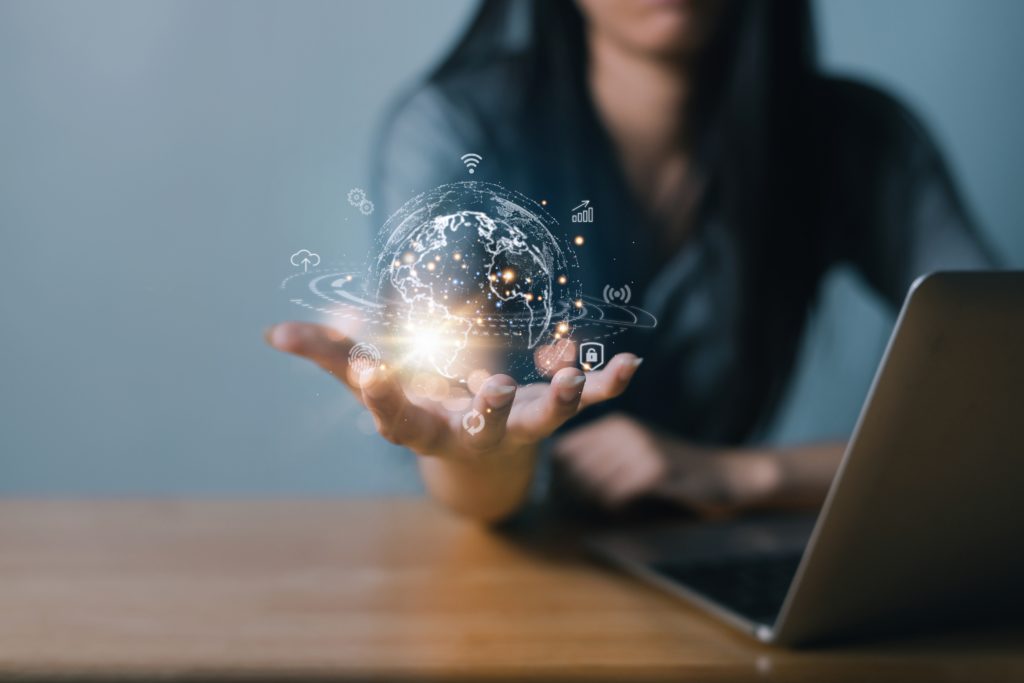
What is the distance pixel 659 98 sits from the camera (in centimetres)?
89

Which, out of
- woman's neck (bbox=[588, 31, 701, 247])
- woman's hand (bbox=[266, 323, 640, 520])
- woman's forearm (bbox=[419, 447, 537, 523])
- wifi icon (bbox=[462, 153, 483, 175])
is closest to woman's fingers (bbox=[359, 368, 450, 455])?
woman's hand (bbox=[266, 323, 640, 520])

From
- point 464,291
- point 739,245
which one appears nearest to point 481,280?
point 464,291

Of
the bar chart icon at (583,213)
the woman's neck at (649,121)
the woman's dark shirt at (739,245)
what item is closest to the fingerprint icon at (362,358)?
the bar chart icon at (583,213)

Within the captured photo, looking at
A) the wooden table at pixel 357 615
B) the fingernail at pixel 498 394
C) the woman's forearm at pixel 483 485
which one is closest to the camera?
the fingernail at pixel 498 394

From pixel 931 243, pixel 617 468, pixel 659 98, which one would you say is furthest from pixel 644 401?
pixel 931 243

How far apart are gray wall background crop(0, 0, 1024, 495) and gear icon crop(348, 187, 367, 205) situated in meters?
0.03

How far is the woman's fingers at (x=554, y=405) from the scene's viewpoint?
32cm

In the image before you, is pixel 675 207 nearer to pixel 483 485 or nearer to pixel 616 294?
pixel 483 485

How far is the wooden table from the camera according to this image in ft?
1.46

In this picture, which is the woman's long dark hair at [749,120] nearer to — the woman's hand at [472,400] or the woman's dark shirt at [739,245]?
the woman's dark shirt at [739,245]

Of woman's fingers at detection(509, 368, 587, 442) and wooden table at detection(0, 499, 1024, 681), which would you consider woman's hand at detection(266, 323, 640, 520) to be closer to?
woman's fingers at detection(509, 368, 587, 442)

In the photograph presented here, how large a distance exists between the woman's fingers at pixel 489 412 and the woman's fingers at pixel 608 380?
3 cm

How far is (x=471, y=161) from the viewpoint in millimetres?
375

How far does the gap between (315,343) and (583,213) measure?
5.1 inches
